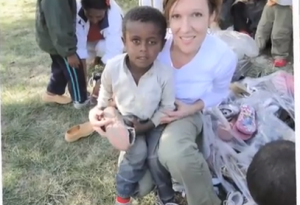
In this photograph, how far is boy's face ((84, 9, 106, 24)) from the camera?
10.6 ft

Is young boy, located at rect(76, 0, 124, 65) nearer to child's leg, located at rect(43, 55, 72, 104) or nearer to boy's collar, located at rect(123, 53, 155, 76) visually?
child's leg, located at rect(43, 55, 72, 104)

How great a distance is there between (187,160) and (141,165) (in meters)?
0.19

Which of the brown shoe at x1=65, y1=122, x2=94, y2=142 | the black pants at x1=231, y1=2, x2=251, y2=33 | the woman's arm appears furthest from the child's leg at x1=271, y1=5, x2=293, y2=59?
the woman's arm

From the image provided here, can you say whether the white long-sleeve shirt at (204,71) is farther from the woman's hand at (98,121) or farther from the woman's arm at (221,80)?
the woman's hand at (98,121)

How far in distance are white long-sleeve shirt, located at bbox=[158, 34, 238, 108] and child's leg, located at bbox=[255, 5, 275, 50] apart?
1698 millimetres

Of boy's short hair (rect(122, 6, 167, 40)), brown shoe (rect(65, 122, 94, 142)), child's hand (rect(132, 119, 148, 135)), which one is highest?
boy's short hair (rect(122, 6, 167, 40))

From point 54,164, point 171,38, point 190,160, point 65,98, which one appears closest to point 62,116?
point 65,98

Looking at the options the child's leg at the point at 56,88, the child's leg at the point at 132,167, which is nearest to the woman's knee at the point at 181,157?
the child's leg at the point at 132,167

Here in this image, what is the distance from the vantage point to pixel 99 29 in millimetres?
3367

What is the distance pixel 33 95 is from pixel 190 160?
162 cm

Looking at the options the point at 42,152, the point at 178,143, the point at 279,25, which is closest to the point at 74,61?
the point at 42,152

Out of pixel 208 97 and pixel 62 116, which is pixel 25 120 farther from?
pixel 208 97

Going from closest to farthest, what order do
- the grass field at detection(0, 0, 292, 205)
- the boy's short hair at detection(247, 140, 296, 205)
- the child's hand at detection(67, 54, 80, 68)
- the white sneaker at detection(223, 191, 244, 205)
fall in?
1. the boy's short hair at detection(247, 140, 296, 205)
2. the white sneaker at detection(223, 191, 244, 205)
3. the grass field at detection(0, 0, 292, 205)
4. the child's hand at detection(67, 54, 80, 68)

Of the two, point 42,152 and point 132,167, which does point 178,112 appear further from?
point 42,152
